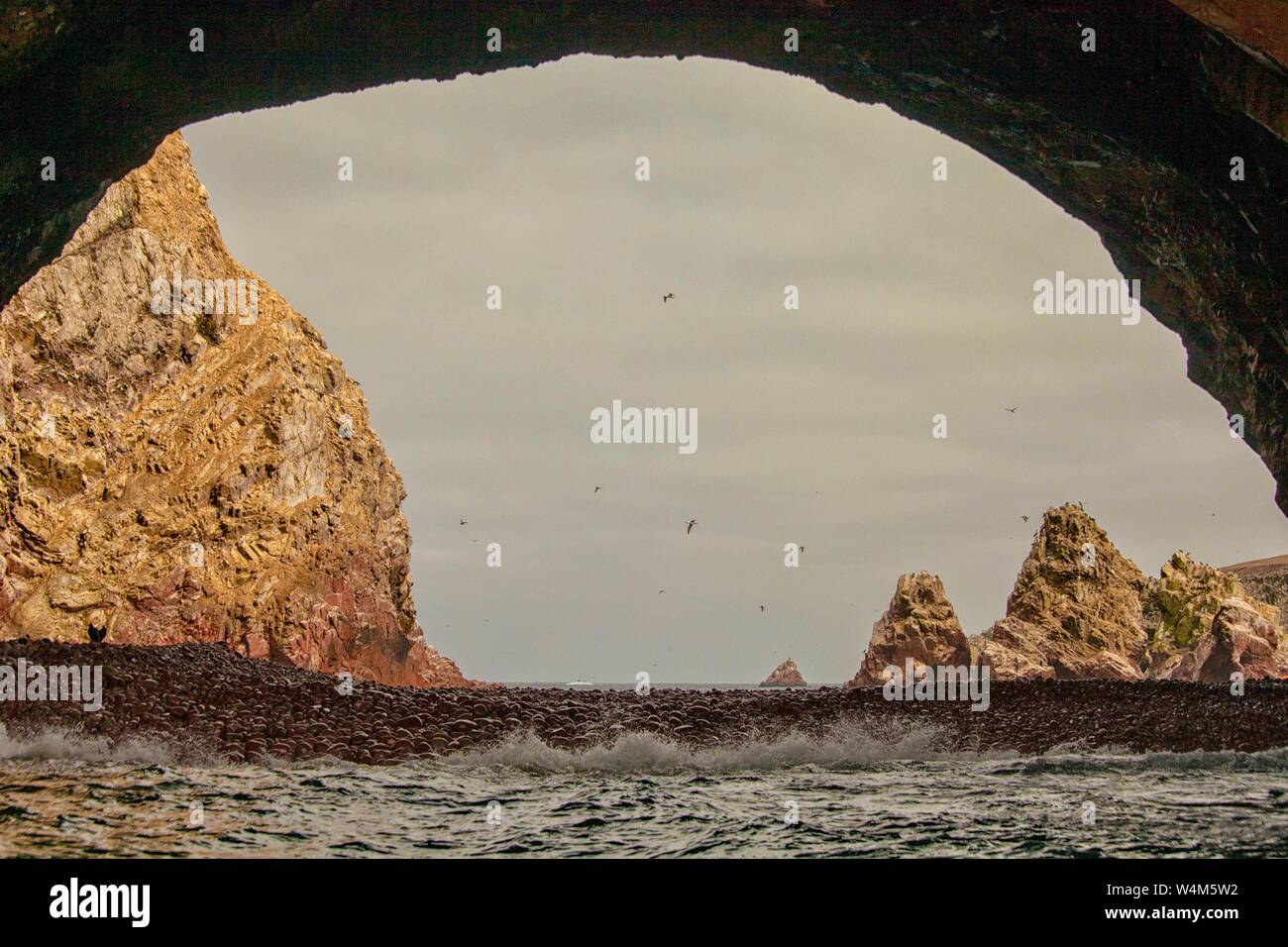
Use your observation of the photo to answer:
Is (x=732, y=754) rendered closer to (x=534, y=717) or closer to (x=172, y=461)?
(x=534, y=717)

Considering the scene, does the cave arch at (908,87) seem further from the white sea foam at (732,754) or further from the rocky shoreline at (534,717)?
the white sea foam at (732,754)

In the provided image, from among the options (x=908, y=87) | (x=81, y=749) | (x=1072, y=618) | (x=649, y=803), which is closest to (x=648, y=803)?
(x=649, y=803)

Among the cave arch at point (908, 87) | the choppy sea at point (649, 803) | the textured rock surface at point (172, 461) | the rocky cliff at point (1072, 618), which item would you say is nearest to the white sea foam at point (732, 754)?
the choppy sea at point (649, 803)

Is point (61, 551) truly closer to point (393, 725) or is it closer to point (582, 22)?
point (393, 725)

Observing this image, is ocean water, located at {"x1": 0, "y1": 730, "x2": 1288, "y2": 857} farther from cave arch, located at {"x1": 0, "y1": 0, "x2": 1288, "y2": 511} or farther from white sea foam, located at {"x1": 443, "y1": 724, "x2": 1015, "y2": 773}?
cave arch, located at {"x1": 0, "y1": 0, "x2": 1288, "y2": 511}
